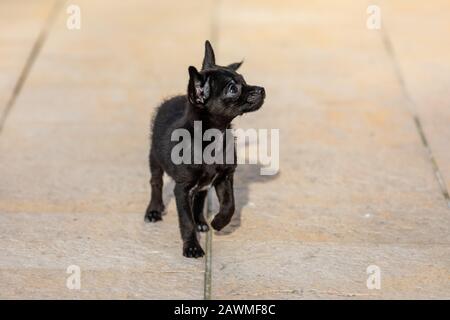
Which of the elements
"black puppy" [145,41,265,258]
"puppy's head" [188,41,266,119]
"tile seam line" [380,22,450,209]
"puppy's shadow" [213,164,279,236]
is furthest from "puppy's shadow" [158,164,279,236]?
"tile seam line" [380,22,450,209]

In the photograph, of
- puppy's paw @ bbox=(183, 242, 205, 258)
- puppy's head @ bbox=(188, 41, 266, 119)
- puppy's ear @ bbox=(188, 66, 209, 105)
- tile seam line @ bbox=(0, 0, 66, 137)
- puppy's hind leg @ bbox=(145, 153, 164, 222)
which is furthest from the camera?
tile seam line @ bbox=(0, 0, 66, 137)

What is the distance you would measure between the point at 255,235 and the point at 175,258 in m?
0.72

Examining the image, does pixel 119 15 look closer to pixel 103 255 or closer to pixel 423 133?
pixel 423 133

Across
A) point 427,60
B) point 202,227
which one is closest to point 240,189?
point 202,227

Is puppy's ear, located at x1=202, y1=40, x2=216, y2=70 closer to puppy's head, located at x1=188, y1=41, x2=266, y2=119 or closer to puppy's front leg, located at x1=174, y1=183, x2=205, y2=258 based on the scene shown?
puppy's head, located at x1=188, y1=41, x2=266, y2=119

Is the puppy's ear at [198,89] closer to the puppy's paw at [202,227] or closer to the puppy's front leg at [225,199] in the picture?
the puppy's front leg at [225,199]

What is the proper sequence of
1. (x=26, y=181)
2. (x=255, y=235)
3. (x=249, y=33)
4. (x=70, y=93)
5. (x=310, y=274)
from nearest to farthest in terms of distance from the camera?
(x=310, y=274) → (x=255, y=235) → (x=26, y=181) → (x=70, y=93) → (x=249, y=33)

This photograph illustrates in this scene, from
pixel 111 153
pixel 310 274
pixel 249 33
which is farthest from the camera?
pixel 249 33

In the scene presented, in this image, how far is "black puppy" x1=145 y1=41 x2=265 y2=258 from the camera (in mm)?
7203

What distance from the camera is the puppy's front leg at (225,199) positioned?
7559mm

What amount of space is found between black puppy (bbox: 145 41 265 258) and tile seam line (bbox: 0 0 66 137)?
2.83 metres

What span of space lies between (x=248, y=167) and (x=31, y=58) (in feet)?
12.7

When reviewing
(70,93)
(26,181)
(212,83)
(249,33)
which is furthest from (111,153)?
(249,33)

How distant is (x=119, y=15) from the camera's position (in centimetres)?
1368
